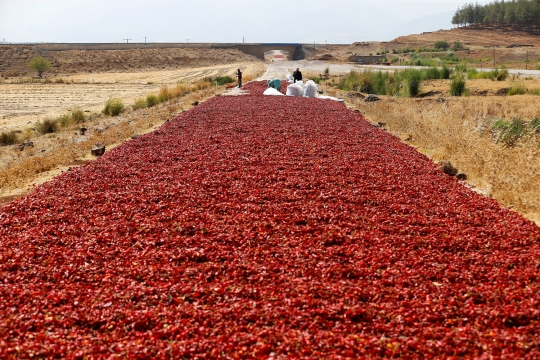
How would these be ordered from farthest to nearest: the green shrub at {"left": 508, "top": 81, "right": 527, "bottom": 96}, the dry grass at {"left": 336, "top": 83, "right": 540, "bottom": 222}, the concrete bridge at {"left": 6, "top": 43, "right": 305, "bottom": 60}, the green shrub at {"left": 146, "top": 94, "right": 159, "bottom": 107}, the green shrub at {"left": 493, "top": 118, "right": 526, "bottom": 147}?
the concrete bridge at {"left": 6, "top": 43, "right": 305, "bottom": 60}, the green shrub at {"left": 146, "top": 94, "right": 159, "bottom": 107}, the green shrub at {"left": 508, "top": 81, "right": 527, "bottom": 96}, the green shrub at {"left": 493, "top": 118, "right": 526, "bottom": 147}, the dry grass at {"left": 336, "top": 83, "right": 540, "bottom": 222}

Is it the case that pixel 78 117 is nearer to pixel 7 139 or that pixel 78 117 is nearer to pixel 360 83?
pixel 7 139

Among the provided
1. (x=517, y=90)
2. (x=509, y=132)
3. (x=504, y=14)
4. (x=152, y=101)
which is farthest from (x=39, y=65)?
(x=504, y=14)

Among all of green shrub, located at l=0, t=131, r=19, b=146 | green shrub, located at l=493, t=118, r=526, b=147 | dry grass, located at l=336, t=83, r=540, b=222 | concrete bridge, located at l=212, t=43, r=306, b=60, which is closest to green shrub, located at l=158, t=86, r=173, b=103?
green shrub, located at l=0, t=131, r=19, b=146

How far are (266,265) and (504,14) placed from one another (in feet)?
465

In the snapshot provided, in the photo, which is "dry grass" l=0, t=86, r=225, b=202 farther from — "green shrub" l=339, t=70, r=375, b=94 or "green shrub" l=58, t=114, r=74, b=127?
"green shrub" l=339, t=70, r=375, b=94

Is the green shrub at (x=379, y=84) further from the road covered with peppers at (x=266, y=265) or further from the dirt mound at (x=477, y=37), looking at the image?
the dirt mound at (x=477, y=37)

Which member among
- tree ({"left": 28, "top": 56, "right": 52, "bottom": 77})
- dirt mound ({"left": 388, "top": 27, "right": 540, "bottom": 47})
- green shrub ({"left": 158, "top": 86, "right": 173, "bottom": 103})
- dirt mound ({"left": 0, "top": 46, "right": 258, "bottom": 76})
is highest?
dirt mound ({"left": 388, "top": 27, "right": 540, "bottom": 47})

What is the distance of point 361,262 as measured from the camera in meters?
5.40

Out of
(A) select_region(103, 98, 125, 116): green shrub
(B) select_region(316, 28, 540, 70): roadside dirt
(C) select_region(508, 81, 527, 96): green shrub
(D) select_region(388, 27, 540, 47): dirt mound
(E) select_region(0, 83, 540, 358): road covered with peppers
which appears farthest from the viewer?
(D) select_region(388, 27, 540, 47): dirt mound

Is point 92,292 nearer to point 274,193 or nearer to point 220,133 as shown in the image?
point 274,193

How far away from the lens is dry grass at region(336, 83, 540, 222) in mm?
8062

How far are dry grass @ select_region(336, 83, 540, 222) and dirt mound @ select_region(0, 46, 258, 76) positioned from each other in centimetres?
6209

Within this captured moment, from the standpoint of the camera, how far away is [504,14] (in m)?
126

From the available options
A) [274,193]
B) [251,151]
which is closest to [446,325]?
[274,193]
